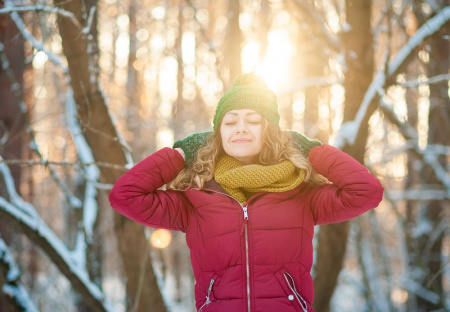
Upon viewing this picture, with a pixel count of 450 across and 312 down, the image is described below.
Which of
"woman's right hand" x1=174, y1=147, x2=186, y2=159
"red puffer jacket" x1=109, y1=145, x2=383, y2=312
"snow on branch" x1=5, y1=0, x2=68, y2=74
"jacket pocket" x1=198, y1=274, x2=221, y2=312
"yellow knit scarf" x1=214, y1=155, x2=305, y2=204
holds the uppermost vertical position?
"snow on branch" x1=5, y1=0, x2=68, y2=74

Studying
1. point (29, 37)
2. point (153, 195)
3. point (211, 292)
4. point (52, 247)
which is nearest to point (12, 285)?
point (52, 247)

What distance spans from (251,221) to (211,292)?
1.08ft

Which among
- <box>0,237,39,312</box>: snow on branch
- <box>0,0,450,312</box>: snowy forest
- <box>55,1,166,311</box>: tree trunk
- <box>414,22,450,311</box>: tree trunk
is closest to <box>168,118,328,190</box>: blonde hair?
<box>0,0,450,312</box>: snowy forest

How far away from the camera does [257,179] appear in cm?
181

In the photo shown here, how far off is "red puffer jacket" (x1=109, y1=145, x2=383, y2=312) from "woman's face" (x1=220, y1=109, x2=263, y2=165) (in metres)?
0.21

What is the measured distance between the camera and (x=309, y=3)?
4.12m

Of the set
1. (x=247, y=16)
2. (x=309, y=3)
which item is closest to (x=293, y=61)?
(x=247, y=16)

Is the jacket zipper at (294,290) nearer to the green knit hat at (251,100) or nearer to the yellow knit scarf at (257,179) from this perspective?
the yellow knit scarf at (257,179)

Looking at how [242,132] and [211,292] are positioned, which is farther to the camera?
[242,132]

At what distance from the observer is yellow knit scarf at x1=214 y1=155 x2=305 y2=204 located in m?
1.82

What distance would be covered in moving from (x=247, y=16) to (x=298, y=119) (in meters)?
2.81

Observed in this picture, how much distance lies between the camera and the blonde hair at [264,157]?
1.94 meters

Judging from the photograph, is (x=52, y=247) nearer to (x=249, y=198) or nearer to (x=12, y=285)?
(x=12, y=285)

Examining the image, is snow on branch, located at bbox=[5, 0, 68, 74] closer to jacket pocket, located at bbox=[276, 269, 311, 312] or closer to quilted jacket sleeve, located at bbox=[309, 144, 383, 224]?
quilted jacket sleeve, located at bbox=[309, 144, 383, 224]
